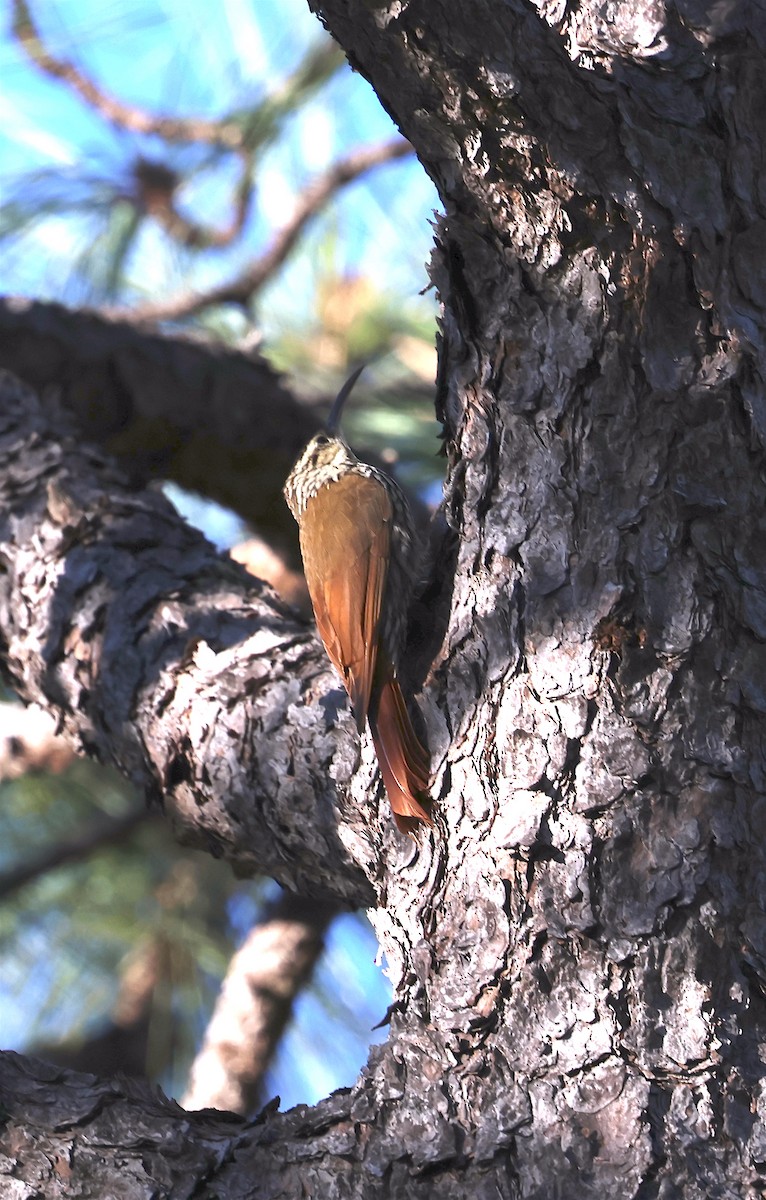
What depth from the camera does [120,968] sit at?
392cm

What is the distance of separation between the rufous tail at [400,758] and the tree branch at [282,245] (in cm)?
246

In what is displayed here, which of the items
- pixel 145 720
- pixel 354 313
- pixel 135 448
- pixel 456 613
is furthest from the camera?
pixel 354 313

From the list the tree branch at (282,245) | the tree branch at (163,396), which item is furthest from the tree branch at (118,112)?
the tree branch at (163,396)

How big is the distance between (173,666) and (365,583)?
0.38 metres

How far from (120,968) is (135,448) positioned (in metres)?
1.79

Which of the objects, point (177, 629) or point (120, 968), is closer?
point (177, 629)

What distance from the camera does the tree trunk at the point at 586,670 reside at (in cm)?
133

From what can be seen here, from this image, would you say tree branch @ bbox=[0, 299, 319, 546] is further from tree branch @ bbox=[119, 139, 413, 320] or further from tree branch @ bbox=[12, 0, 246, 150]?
tree branch @ bbox=[12, 0, 246, 150]

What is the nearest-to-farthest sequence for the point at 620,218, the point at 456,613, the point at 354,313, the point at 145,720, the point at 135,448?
1. the point at 620,218
2. the point at 456,613
3. the point at 145,720
4. the point at 135,448
5. the point at 354,313

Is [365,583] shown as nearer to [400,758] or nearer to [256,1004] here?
[400,758]

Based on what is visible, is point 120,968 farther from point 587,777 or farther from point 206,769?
point 587,777

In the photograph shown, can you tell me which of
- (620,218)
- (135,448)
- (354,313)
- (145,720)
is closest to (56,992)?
(135,448)

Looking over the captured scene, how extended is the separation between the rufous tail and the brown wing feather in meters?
0.03

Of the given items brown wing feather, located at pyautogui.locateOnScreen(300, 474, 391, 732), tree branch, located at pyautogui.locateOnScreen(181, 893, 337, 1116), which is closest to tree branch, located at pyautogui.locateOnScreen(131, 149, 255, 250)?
brown wing feather, located at pyautogui.locateOnScreen(300, 474, 391, 732)
